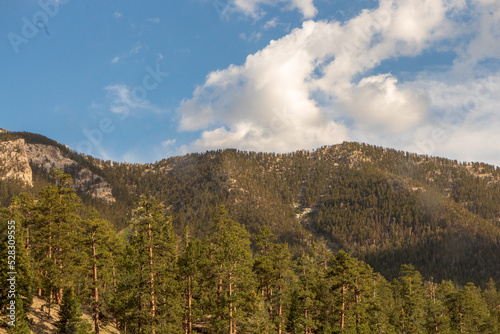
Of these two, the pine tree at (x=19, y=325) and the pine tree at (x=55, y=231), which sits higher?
the pine tree at (x=55, y=231)

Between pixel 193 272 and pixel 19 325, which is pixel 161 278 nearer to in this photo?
pixel 193 272

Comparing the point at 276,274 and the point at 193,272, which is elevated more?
the point at 193,272

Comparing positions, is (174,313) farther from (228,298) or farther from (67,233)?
(67,233)

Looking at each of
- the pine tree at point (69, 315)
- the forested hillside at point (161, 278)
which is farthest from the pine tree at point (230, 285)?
the pine tree at point (69, 315)

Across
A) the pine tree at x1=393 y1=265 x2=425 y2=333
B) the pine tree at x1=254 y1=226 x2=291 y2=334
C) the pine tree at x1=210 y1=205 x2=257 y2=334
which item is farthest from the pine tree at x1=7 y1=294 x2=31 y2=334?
the pine tree at x1=393 y1=265 x2=425 y2=333

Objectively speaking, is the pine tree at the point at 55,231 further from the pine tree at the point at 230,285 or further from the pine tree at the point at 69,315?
the pine tree at the point at 230,285

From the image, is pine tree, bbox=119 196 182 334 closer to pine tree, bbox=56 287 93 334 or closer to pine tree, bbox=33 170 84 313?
pine tree, bbox=56 287 93 334

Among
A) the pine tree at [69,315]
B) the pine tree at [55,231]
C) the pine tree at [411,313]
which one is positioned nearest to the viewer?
the pine tree at [69,315]

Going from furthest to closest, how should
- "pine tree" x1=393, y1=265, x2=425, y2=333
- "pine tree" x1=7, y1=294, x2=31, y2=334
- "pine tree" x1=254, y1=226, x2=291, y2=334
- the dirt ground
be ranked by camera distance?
"pine tree" x1=393, y1=265, x2=425, y2=333 → "pine tree" x1=254, y1=226, x2=291, y2=334 → the dirt ground → "pine tree" x1=7, y1=294, x2=31, y2=334

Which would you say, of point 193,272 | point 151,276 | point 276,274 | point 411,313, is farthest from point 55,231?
point 411,313

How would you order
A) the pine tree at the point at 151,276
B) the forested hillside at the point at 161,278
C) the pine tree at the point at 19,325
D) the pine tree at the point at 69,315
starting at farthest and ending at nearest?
1. the pine tree at the point at 69,315
2. the forested hillside at the point at 161,278
3. the pine tree at the point at 151,276
4. the pine tree at the point at 19,325

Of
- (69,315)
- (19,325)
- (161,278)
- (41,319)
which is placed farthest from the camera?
(41,319)

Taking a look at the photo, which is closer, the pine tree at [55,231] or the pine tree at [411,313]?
the pine tree at [55,231]

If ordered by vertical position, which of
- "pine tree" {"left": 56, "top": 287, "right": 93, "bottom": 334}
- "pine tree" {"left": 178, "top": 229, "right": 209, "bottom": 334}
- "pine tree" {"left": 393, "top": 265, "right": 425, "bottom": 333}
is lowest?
"pine tree" {"left": 393, "top": 265, "right": 425, "bottom": 333}
